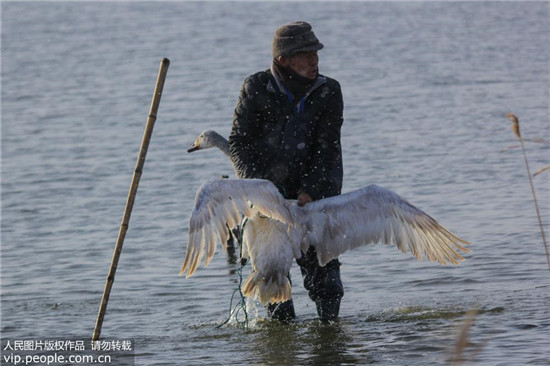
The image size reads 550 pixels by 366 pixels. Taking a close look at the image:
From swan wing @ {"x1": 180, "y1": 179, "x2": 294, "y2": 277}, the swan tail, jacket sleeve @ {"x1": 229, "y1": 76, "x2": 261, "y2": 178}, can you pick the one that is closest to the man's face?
jacket sleeve @ {"x1": 229, "y1": 76, "x2": 261, "y2": 178}

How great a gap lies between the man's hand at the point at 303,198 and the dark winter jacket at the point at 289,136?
56 millimetres

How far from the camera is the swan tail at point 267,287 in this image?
677 cm

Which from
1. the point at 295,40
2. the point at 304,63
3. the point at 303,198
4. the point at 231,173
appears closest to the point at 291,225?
the point at 303,198

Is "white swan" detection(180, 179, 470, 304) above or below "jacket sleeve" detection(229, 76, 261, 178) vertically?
below

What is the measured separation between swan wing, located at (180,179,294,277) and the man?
47cm

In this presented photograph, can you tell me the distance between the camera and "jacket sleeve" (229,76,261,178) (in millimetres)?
6984

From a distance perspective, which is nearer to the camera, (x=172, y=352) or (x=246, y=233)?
(x=246, y=233)

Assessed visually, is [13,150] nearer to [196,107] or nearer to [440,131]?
[196,107]

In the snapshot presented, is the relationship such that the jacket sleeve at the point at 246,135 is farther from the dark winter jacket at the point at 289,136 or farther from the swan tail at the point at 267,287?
the swan tail at the point at 267,287

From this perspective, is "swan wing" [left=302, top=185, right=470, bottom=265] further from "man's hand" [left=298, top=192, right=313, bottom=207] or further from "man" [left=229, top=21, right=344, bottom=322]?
"man" [left=229, top=21, right=344, bottom=322]

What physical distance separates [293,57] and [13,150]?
10.6 meters

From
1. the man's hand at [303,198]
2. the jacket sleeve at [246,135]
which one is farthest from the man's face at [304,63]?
the man's hand at [303,198]

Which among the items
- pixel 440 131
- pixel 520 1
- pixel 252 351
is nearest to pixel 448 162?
pixel 440 131

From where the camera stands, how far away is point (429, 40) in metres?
27.7
